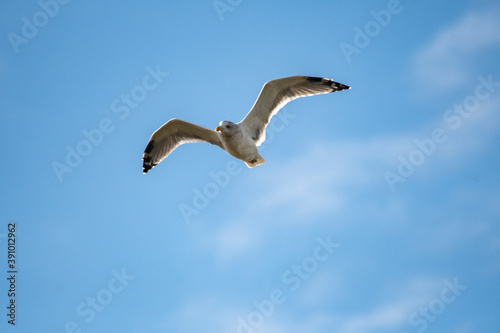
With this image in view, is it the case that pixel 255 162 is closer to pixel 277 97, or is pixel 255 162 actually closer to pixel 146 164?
pixel 277 97

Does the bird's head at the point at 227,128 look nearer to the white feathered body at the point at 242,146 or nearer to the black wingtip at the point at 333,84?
the white feathered body at the point at 242,146

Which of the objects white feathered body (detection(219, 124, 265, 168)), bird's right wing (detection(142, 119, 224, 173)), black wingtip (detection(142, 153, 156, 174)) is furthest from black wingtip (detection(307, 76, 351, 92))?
black wingtip (detection(142, 153, 156, 174))

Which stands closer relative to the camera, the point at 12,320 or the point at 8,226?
the point at 12,320

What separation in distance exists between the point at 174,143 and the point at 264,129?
72.3 inches

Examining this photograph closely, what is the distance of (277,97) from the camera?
42.3 ft

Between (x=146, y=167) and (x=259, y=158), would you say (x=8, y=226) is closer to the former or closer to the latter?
(x=146, y=167)

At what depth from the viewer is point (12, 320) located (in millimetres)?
12156

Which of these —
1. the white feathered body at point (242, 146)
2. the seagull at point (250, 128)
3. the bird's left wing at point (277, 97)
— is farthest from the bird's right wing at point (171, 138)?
the bird's left wing at point (277, 97)

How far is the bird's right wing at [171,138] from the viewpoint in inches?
516

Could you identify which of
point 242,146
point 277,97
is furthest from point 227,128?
point 277,97

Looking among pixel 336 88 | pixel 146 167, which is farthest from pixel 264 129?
pixel 146 167

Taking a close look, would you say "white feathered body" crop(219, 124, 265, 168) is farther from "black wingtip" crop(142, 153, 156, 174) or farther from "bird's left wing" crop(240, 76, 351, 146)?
"black wingtip" crop(142, 153, 156, 174)

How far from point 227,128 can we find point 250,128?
0.90 meters

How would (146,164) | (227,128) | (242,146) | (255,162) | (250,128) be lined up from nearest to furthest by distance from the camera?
(227,128) → (242,146) → (255,162) → (250,128) → (146,164)
